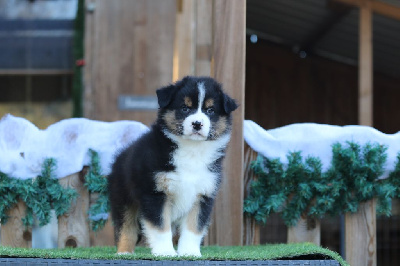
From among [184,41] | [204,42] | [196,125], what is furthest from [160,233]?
[184,41]

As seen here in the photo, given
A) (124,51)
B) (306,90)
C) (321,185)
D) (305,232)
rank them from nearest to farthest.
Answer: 1. (321,185)
2. (305,232)
3. (124,51)
4. (306,90)

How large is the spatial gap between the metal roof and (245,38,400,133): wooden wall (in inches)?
10.6

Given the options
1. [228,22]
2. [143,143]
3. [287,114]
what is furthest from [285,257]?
[287,114]

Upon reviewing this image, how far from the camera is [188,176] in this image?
4.15m

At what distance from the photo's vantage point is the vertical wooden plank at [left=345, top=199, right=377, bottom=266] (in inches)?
202

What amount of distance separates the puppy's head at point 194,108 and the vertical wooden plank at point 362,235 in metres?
1.46

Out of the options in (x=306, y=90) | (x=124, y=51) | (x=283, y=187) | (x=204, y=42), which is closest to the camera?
(x=283, y=187)

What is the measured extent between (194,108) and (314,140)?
4.48ft

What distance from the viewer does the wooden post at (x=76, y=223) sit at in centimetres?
521

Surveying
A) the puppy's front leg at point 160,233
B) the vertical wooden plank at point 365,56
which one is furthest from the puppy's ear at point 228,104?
the vertical wooden plank at point 365,56

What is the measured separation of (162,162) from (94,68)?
6.02 m

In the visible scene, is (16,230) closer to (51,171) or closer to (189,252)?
(51,171)

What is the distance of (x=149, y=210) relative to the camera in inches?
160

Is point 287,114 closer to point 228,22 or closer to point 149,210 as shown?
point 228,22
